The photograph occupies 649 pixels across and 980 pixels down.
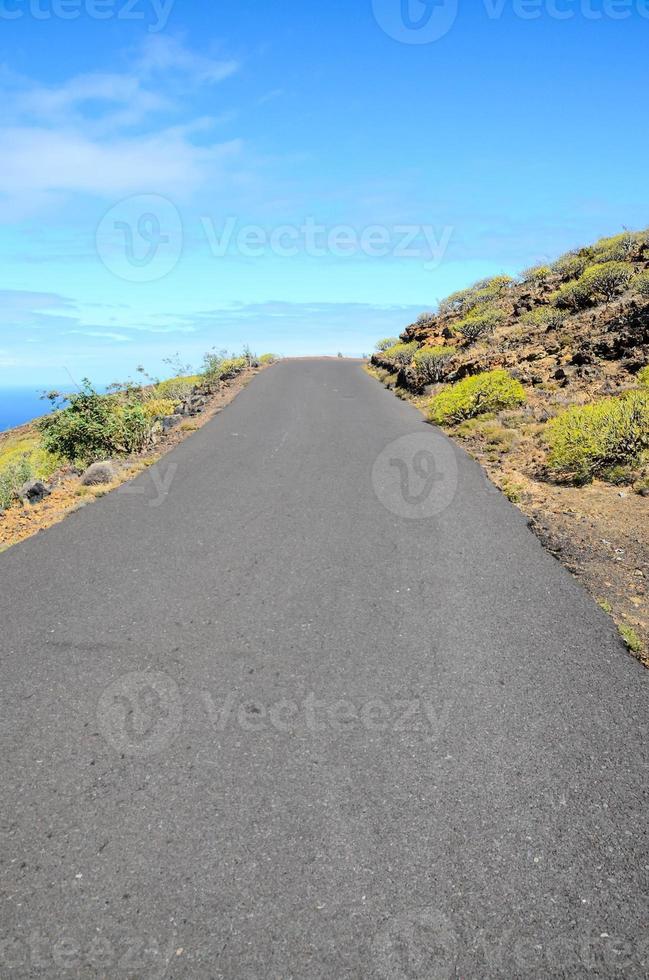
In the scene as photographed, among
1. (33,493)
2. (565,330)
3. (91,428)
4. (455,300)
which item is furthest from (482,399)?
(455,300)

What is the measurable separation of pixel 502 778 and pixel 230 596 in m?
3.17

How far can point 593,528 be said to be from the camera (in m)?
6.95

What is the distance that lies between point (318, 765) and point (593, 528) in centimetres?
523

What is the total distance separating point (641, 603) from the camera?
520 cm

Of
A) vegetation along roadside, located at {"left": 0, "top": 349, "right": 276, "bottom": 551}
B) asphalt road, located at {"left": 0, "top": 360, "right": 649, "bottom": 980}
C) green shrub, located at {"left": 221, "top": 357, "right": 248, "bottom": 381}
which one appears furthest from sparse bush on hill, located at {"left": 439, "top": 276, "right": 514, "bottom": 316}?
asphalt road, located at {"left": 0, "top": 360, "right": 649, "bottom": 980}

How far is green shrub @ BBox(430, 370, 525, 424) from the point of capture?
1426 centimetres

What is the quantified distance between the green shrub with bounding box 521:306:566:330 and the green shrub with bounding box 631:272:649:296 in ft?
8.57

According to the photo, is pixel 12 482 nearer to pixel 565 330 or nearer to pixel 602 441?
pixel 602 441

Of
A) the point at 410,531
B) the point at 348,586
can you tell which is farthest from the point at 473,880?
the point at 410,531

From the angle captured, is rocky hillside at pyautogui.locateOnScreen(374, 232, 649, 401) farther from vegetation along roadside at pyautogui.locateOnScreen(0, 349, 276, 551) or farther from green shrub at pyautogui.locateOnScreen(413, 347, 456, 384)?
vegetation along roadside at pyautogui.locateOnScreen(0, 349, 276, 551)

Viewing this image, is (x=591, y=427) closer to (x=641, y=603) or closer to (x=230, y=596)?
(x=641, y=603)

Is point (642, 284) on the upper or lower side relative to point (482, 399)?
upper

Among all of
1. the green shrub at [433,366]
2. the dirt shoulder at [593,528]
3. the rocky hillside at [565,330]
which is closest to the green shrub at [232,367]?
the rocky hillside at [565,330]

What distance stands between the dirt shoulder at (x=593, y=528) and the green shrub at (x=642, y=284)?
12.6 metres
